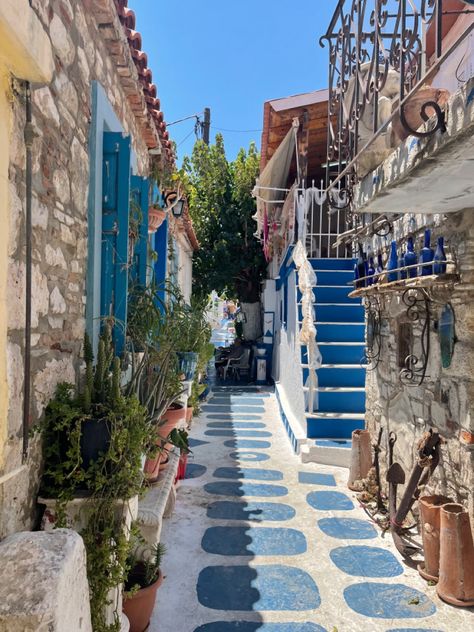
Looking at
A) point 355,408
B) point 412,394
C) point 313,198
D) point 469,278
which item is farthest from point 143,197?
point 313,198

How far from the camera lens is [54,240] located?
2238 millimetres

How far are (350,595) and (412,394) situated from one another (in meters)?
1.77

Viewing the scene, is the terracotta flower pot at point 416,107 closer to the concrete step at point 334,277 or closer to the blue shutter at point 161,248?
the blue shutter at point 161,248

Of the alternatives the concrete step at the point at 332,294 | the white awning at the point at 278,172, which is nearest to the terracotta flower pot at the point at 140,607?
the concrete step at the point at 332,294

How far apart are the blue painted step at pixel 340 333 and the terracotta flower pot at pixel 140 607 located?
5048 millimetres

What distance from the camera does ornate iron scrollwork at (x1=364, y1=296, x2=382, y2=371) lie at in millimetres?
4973

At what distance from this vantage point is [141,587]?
2.65 metres

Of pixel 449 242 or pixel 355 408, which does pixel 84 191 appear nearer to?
pixel 449 242

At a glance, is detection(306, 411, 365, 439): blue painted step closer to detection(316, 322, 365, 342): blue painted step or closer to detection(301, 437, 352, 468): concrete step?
detection(301, 437, 352, 468): concrete step

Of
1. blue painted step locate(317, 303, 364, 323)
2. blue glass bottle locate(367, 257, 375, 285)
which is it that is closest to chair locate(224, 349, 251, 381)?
blue painted step locate(317, 303, 364, 323)

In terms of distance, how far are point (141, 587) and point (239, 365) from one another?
1181 cm

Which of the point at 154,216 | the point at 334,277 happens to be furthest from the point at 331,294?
the point at 154,216

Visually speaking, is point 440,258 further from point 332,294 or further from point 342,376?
point 332,294

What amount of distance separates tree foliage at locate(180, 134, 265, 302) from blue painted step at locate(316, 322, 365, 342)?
8842mm
